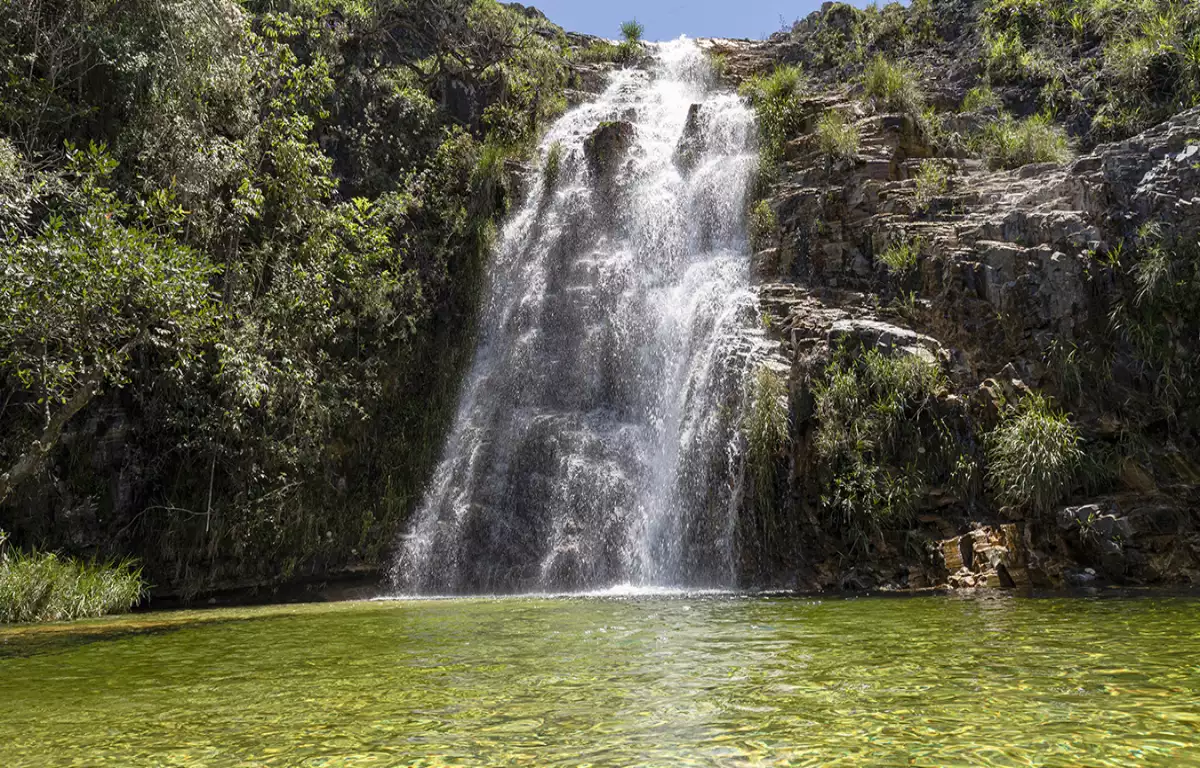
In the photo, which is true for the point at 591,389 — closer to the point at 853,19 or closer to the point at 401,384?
the point at 401,384

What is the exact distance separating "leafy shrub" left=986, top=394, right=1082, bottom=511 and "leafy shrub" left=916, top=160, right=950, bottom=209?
4.05 meters

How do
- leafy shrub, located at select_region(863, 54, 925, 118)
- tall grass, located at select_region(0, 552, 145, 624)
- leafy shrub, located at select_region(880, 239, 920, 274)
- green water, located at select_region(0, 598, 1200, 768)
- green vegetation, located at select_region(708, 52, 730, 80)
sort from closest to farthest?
green water, located at select_region(0, 598, 1200, 768)
tall grass, located at select_region(0, 552, 145, 624)
leafy shrub, located at select_region(880, 239, 920, 274)
leafy shrub, located at select_region(863, 54, 925, 118)
green vegetation, located at select_region(708, 52, 730, 80)

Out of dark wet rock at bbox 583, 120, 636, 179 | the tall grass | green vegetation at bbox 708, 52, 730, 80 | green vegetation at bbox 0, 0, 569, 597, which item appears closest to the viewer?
the tall grass

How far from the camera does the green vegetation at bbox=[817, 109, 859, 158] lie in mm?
13781

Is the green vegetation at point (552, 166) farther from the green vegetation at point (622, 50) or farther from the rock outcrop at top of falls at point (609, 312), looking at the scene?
the green vegetation at point (622, 50)

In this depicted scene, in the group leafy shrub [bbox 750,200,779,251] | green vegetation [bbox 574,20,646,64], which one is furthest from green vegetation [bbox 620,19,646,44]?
leafy shrub [bbox 750,200,779,251]

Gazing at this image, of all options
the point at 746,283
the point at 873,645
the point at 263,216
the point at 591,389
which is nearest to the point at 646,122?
the point at 746,283

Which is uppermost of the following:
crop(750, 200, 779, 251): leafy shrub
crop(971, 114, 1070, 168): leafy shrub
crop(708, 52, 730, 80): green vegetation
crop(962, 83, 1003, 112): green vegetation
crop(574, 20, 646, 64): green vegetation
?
crop(574, 20, 646, 64): green vegetation

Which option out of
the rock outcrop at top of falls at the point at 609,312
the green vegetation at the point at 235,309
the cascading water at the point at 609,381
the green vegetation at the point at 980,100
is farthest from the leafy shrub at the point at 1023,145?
the green vegetation at the point at 235,309

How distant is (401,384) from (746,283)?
22.6 feet

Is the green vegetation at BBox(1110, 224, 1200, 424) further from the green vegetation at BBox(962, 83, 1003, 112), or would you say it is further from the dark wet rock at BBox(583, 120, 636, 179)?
the dark wet rock at BBox(583, 120, 636, 179)

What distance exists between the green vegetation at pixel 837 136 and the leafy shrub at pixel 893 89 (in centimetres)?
100

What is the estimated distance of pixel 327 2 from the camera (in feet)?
60.7

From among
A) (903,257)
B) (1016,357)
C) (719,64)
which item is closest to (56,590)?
(903,257)
